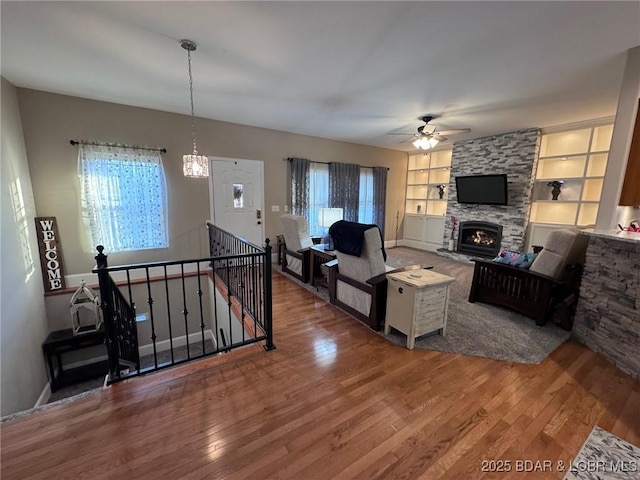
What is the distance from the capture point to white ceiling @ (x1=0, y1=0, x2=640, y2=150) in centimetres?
189

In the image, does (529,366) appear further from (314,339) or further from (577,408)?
(314,339)

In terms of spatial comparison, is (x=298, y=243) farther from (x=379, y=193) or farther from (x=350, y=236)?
(x=379, y=193)

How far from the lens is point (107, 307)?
1873mm

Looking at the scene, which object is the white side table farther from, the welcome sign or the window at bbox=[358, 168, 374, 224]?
the welcome sign

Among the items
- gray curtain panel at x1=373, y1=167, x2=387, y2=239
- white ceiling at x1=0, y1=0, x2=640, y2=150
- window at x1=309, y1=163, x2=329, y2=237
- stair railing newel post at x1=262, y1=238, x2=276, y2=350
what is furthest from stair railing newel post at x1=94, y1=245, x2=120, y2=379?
gray curtain panel at x1=373, y1=167, x2=387, y2=239

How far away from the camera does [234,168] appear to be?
491 cm

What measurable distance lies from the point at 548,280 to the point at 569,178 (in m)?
3.05

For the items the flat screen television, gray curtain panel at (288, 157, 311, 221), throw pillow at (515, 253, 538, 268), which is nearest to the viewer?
throw pillow at (515, 253, 538, 268)

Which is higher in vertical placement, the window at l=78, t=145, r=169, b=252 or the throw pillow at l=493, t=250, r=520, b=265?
the window at l=78, t=145, r=169, b=252

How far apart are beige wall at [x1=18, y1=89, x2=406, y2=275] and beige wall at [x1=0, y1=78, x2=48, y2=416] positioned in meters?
0.20

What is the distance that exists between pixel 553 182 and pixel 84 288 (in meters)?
7.91

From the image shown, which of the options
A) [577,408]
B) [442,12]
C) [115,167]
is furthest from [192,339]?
[442,12]

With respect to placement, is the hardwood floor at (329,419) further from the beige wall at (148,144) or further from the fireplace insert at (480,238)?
the fireplace insert at (480,238)

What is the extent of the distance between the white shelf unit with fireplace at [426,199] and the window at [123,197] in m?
6.17
